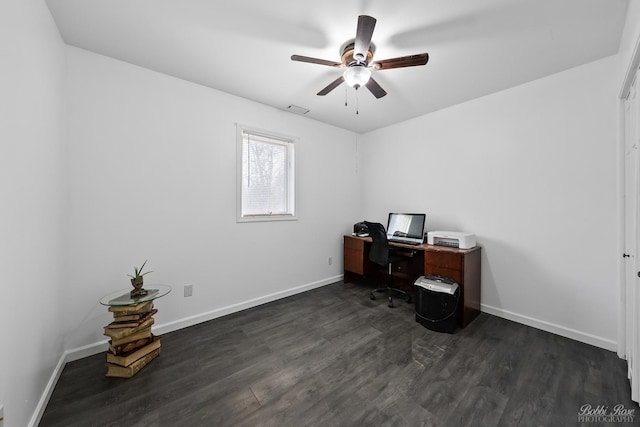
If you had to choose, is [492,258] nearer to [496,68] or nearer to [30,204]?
[496,68]

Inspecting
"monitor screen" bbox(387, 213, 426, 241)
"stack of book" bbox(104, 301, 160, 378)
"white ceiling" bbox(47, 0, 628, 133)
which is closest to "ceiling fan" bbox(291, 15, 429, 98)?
"white ceiling" bbox(47, 0, 628, 133)

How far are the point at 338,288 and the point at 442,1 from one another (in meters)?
3.38

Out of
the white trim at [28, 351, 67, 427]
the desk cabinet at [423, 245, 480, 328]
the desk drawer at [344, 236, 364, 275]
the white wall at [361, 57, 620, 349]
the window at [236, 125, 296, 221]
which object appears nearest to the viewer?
the white trim at [28, 351, 67, 427]

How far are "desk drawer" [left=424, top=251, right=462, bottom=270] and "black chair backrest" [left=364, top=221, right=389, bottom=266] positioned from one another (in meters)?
0.50

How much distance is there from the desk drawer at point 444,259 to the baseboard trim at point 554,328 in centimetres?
83

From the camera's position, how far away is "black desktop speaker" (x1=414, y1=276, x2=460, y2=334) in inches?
91.3

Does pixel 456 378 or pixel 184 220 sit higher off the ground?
pixel 184 220

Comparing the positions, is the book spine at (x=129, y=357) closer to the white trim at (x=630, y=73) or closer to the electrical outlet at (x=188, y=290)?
the electrical outlet at (x=188, y=290)

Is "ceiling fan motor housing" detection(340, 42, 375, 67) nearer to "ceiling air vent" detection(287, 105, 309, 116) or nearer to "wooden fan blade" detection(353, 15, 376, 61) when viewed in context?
"wooden fan blade" detection(353, 15, 376, 61)

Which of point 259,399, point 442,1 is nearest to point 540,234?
point 442,1

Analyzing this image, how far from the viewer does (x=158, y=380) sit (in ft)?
5.60

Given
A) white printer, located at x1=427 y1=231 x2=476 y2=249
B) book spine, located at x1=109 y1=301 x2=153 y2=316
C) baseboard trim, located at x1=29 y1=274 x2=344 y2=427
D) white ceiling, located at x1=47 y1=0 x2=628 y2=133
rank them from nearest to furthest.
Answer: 1. baseboard trim, located at x1=29 y1=274 x2=344 y2=427
2. white ceiling, located at x1=47 y1=0 x2=628 y2=133
3. book spine, located at x1=109 y1=301 x2=153 y2=316
4. white printer, located at x1=427 y1=231 x2=476 y2=249

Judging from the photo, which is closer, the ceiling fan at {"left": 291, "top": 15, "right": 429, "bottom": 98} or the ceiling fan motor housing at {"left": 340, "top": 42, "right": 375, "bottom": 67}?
the ceiling fan at {"left": 291, "top": 15, "right": 429, "bottom": 98}

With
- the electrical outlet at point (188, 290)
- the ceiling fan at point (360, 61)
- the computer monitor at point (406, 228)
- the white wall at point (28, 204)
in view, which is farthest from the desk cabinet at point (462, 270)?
the white wall at point (28, 204)
